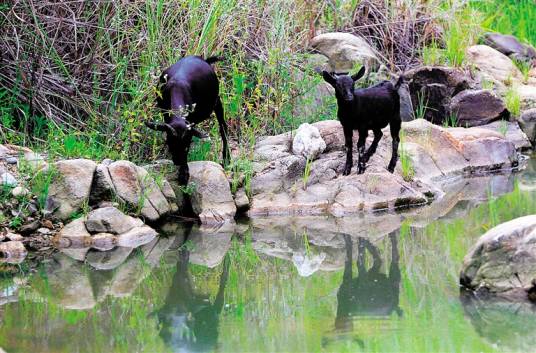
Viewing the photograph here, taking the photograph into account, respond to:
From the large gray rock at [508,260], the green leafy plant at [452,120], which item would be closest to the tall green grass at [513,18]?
the green leafy plant at [452,120]

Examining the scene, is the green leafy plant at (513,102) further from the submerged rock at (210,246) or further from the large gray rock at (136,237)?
the large gray rock at (136,237)

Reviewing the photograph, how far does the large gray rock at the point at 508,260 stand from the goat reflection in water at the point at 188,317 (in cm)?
190

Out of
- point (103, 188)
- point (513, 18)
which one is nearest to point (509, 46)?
point (513, 18)

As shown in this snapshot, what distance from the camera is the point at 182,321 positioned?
6.42 meters

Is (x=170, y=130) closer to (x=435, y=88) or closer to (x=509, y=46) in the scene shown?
(x=435, y=88)

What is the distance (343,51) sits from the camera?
12945 millimetres

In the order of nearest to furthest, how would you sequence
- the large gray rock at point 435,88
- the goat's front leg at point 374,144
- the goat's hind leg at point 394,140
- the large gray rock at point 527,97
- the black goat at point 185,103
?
the black goat at point 185,103 < the goat's front leg at point 374,144 < the goat's hind leg at point 394,140 < the large gray rock at point 435,88 < the large gray rock at point 527,97

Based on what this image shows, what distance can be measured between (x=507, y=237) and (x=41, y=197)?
4.44 m

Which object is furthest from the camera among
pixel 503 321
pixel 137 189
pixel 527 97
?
pixel 527 97

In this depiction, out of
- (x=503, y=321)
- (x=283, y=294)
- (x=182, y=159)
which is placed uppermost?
(x=503, y=321)

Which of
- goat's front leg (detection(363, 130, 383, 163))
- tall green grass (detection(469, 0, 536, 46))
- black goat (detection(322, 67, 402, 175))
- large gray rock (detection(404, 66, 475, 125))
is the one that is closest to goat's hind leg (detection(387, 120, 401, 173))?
black goat (detection(322, 67, 402, 175))

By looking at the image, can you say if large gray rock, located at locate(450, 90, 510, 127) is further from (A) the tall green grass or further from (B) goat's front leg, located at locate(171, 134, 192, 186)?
(B) goat's front leg, located at locate(171, 134, 192, 186)

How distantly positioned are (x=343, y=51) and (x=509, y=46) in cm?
409

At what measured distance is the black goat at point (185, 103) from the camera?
9.05 metres
